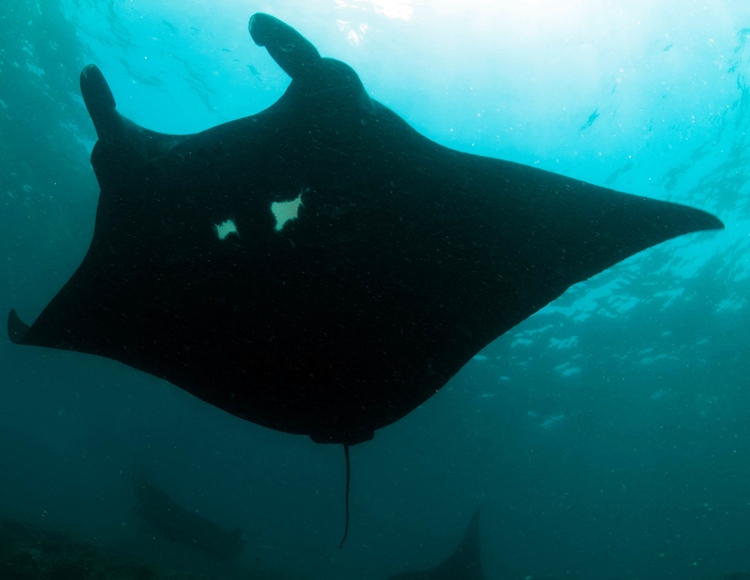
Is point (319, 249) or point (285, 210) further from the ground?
point (285, 210)

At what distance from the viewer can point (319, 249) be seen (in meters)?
2.41

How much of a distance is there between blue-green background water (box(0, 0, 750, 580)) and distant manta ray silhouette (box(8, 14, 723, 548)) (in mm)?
9726

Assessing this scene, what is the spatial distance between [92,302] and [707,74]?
14665mm

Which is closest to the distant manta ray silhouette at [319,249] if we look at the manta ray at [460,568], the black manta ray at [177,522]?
the manta ray at [460,568]

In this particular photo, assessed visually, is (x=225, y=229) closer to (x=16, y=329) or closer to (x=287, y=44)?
(x=287, y=44)

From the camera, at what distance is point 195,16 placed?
11266mm

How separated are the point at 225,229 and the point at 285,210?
0.35 metres

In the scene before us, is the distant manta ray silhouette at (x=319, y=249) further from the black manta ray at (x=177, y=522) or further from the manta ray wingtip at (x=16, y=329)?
the black manta ray at (x=177, y=522)

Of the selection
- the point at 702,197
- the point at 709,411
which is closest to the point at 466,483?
the point at 709,411

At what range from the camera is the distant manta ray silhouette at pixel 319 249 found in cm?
233

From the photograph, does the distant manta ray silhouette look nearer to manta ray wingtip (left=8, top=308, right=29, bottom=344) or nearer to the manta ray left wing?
the manta ray left wing

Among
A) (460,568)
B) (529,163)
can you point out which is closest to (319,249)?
(460,568)

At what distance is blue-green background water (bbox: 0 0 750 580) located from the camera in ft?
35.8

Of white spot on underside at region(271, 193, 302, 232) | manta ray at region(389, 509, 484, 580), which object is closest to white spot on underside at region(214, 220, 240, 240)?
white spot on underside at region(271, 193, 302, 232)
